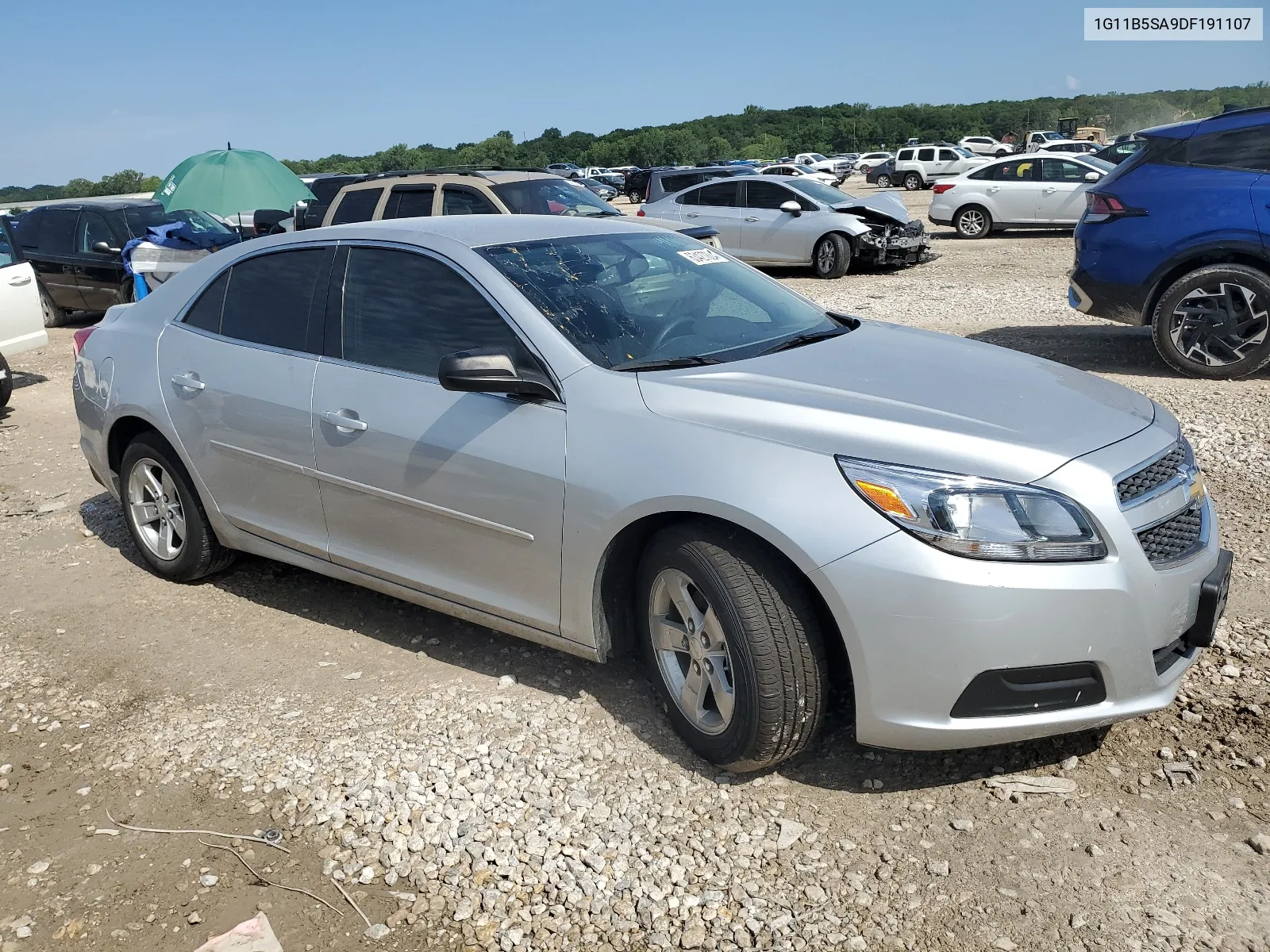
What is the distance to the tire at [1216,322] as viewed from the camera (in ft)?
25.0

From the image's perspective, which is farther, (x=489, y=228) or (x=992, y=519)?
(x=489, y=228)

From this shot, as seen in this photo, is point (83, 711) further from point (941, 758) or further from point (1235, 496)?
point (1235, 496)

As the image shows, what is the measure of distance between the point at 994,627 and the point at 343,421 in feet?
7.85

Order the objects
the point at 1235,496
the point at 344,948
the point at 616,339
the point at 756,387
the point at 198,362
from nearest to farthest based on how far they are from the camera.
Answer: the point at 344,948 → the point at 756,387 → the point at 616,339 → the point at 198,362 → the point at 1235,496

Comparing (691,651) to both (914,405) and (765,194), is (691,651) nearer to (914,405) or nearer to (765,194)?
(914,405)

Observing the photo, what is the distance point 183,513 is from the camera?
16.2 ft

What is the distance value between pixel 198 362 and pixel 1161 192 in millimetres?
6728

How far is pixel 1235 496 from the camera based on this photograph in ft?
18.1

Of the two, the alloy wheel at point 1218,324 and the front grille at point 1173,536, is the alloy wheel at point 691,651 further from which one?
the alloy wheel at point 1218,324

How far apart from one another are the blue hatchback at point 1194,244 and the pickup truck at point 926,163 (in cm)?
3430

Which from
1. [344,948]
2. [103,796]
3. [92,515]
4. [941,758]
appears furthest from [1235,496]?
[92,515]

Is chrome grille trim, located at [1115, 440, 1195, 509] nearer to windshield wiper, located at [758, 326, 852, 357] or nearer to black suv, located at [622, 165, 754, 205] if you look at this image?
windshield wiper, located at [758, 326, 852, 357]

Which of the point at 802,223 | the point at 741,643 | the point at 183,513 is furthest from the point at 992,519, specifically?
the point at 802,223

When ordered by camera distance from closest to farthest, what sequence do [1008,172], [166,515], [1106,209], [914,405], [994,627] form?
[994,627]
[914,405]
[166,515]
[1106,209]
[1008,172]
